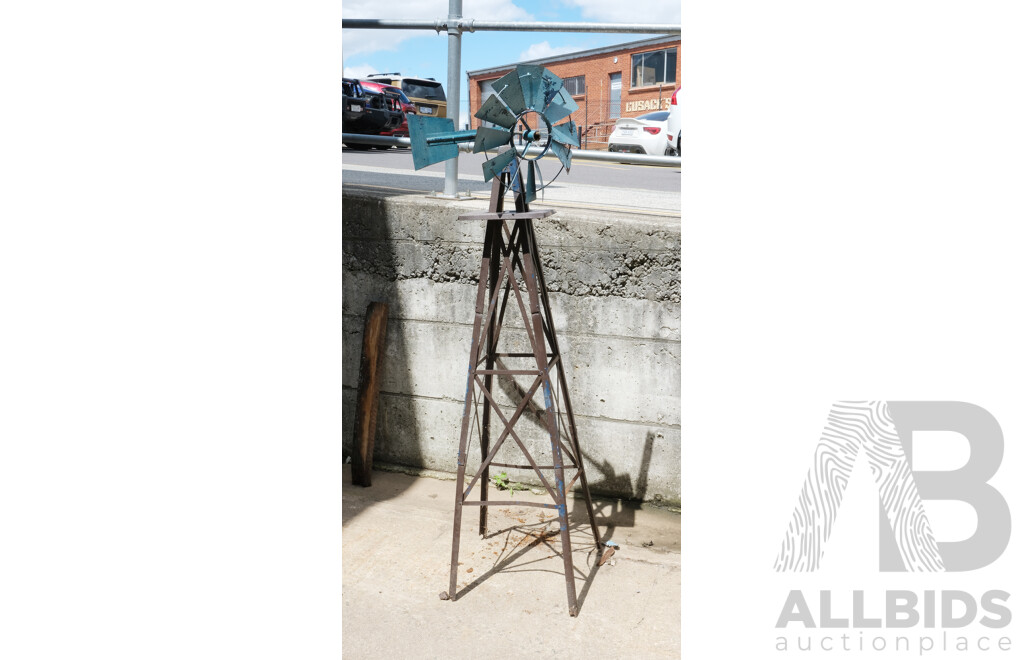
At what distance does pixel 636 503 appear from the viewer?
446 cm

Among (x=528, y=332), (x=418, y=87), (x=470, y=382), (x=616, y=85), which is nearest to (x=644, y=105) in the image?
(x=616, y=85)

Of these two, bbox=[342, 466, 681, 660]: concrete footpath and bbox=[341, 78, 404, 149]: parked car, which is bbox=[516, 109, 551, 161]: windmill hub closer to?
bbox=[342, 466, 681, 660]: concrete footpath

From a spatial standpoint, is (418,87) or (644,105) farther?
(644,105)

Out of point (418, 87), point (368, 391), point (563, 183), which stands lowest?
point (368, 391)

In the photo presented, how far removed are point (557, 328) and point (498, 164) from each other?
1345 millimetres

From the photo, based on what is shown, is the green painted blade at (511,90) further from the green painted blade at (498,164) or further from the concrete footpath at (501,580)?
the concrete footpath at (501,580)

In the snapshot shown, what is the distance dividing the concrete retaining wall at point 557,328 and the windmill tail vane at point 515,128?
950 millimetres

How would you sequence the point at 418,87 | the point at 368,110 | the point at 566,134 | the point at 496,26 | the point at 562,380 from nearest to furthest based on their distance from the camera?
1. the point at 566,134
2. the point at 562,380
3. the point at 496,26
4. the point at 368,110
5. the point at 418,87

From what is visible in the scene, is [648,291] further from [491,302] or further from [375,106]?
[375,106]

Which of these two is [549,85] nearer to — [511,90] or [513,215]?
[511,90]

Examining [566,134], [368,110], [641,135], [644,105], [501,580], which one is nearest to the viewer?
[566,134]

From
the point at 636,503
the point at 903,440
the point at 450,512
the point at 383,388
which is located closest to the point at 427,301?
the point at 383,388

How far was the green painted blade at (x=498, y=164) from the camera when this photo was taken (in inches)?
129

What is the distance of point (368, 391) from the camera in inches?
188
